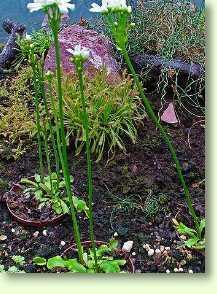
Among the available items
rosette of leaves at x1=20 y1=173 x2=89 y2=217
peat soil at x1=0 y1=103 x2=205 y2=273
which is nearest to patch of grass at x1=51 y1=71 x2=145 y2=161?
peat soil at x1=0 y1=103 x2=205 y2=273

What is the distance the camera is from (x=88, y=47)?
2146mm

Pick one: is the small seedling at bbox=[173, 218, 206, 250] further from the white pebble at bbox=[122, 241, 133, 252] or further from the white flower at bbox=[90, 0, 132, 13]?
the white flower at bbox=[90, 0, 132, 13]

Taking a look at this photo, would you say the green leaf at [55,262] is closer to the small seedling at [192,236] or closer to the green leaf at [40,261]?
the green leaf at [40,261]

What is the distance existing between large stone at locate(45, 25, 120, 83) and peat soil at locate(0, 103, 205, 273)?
0.87ft

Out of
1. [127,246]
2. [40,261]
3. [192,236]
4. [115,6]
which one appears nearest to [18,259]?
[40,261]

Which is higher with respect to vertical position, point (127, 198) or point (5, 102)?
point (5, 102)

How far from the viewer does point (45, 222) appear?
1.79 metres

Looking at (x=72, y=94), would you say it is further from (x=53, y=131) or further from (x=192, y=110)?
(x=192, y=110)

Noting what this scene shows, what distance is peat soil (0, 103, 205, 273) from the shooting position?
1.71 meters

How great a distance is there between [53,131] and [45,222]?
1.05 ft

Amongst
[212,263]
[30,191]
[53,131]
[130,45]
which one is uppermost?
[130,45]

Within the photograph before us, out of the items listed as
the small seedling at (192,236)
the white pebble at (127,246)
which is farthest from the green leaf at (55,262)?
the small seedling at (192,236)

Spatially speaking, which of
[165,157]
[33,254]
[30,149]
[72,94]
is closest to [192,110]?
[165,157]

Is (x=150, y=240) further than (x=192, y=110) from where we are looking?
No
